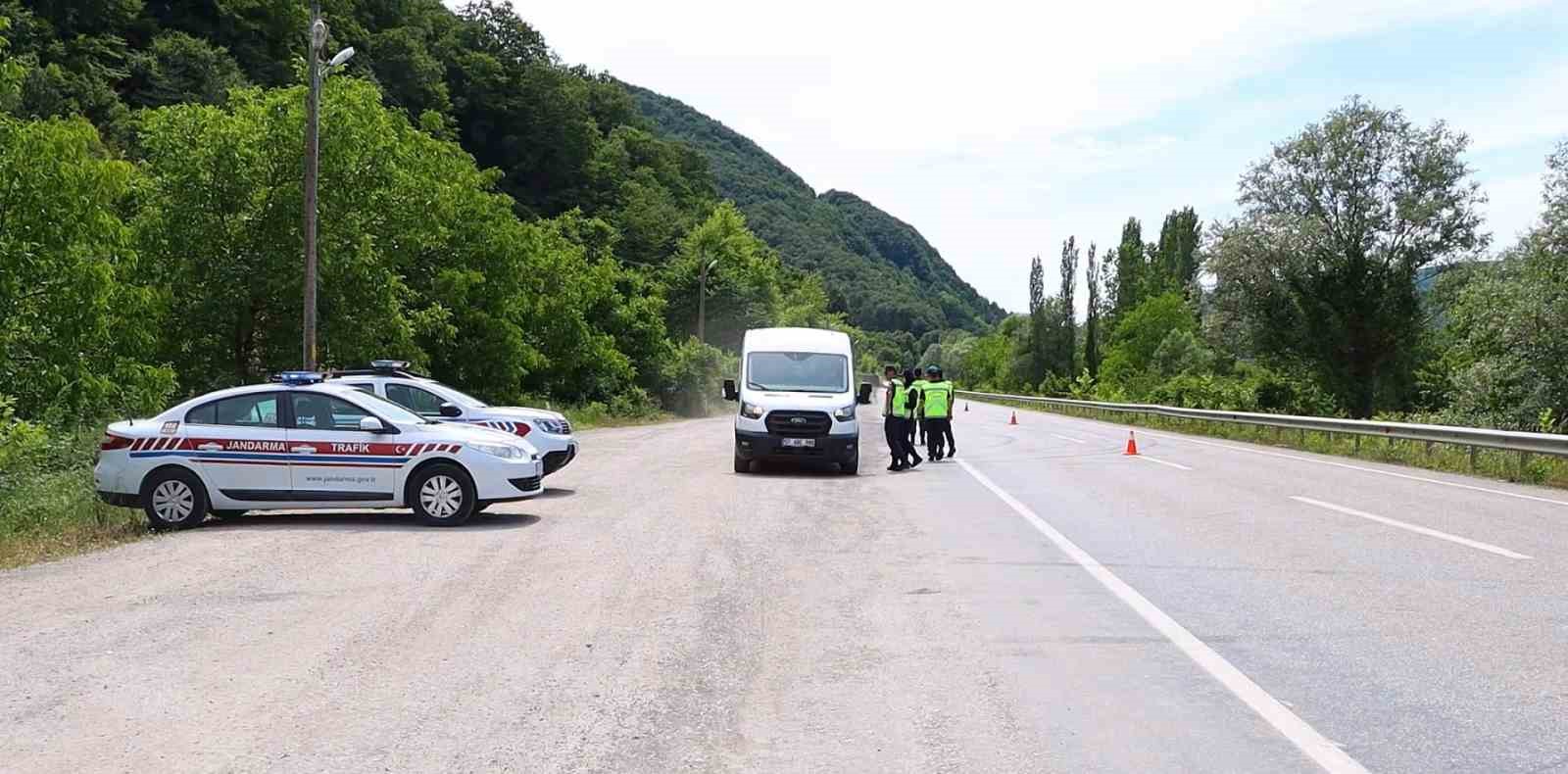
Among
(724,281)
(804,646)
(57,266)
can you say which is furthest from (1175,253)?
(804,646)

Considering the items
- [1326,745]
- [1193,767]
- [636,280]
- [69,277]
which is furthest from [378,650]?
[636,280]

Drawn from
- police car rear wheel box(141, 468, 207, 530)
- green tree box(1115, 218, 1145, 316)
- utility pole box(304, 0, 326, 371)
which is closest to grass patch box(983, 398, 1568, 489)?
police car rear wheel box(141, 468, 207, 530)

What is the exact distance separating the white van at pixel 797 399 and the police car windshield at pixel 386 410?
21.3 feet

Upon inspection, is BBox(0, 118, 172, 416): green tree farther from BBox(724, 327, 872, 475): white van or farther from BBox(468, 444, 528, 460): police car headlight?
BBox(724, 327, 872, 475): white van

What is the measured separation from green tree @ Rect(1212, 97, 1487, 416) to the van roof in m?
37.6

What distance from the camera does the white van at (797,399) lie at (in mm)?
18031

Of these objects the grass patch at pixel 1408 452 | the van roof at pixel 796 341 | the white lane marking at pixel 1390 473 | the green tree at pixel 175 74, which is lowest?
the white lane marking at pixel 1390 473

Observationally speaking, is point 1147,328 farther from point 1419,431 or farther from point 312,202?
point 312,202

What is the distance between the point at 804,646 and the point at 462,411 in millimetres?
10455

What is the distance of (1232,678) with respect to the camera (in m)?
5.66

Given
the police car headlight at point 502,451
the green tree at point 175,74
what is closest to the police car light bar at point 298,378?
the police car headlight at point 502,451

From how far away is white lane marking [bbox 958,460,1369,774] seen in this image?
4.50m

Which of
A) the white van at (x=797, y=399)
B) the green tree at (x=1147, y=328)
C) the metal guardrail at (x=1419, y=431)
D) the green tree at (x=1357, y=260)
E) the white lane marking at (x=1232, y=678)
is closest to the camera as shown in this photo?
the white lane marking at (x=1232, y=678)

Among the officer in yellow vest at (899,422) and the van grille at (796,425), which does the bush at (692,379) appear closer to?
the officer in yellow vest at (899,422)
